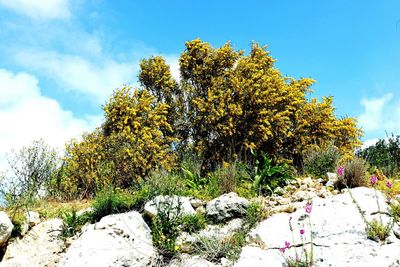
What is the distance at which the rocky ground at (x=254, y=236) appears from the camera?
674 cm

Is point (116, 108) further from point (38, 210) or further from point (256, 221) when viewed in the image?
point (256, 221)

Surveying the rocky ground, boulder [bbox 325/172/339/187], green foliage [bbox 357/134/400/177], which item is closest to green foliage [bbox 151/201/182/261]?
the rocky ground

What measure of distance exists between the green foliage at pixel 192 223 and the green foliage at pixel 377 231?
2.85 metres

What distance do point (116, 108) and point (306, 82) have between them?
9.04 metres

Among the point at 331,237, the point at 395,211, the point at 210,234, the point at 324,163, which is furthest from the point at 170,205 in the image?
the point at 324,163

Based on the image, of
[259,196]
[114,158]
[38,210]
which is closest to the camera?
[259,196]

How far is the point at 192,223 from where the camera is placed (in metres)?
8.14

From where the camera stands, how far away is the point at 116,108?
56.0ft

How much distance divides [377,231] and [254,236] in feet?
6.32

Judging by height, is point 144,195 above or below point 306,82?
below

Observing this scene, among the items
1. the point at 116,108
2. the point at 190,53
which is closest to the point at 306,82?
the point at 190,53

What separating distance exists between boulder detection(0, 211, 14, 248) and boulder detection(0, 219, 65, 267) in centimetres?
20

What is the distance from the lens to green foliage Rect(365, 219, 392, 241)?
681cm

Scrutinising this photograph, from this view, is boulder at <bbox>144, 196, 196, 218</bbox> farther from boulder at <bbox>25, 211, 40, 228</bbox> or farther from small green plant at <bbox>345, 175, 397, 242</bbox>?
small green plant at <bbox>345, 175, 397, 242</bbox>
